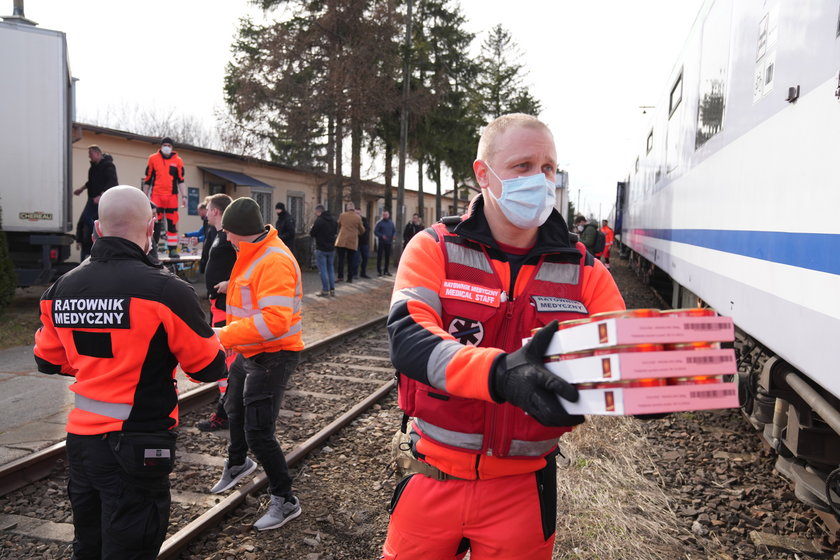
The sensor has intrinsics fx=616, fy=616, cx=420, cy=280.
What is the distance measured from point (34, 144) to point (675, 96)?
10.3 metres

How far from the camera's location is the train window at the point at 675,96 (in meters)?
8.95

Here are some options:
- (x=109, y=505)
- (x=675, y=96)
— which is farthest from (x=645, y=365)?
(x=675, y=96)

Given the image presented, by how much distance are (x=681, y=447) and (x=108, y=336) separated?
5024 millimetres

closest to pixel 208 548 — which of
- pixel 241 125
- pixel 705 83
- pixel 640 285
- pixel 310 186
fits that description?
pixel 705 83

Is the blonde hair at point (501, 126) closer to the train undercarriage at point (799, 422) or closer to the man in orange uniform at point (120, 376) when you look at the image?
the man in orange uniform at point (120, 376)

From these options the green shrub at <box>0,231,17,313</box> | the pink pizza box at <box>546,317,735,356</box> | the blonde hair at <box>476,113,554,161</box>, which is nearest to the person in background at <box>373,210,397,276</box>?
the green shrub at <box>0,231,17,313</box>

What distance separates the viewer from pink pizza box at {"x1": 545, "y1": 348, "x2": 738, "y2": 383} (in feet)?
4.61

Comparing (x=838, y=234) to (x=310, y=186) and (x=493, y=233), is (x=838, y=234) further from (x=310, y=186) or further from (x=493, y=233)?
(x=310, y=186)

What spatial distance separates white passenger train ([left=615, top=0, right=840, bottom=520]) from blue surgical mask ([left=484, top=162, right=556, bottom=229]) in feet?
4.95

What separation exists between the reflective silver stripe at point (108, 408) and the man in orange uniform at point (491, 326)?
1393mm

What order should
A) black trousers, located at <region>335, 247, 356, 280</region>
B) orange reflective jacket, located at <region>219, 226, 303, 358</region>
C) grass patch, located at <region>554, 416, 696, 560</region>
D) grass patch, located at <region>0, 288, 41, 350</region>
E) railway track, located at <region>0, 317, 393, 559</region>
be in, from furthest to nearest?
black trousers, located at <region>335, 247, 356, 280</region> → grass patch, located at <region>0, 288, 41, 350</region> → orange reflective jacket, located at <region>219, 226, 303, 358</region> → railway track, located at <region>0, 317, 393, 559</region> → grass patch, located at <region>554, 416, 696, 560</region>

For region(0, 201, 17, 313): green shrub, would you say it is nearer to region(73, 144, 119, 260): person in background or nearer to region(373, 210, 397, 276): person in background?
region(73, 144, 119, 260): person in background

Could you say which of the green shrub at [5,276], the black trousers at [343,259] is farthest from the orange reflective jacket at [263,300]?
the black trousers at [343,259]

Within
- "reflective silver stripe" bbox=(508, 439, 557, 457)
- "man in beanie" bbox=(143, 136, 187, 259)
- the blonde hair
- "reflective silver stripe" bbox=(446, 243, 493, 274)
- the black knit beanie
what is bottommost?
"reflective silver stripe" bbox=(508, 439, 557, 457)
